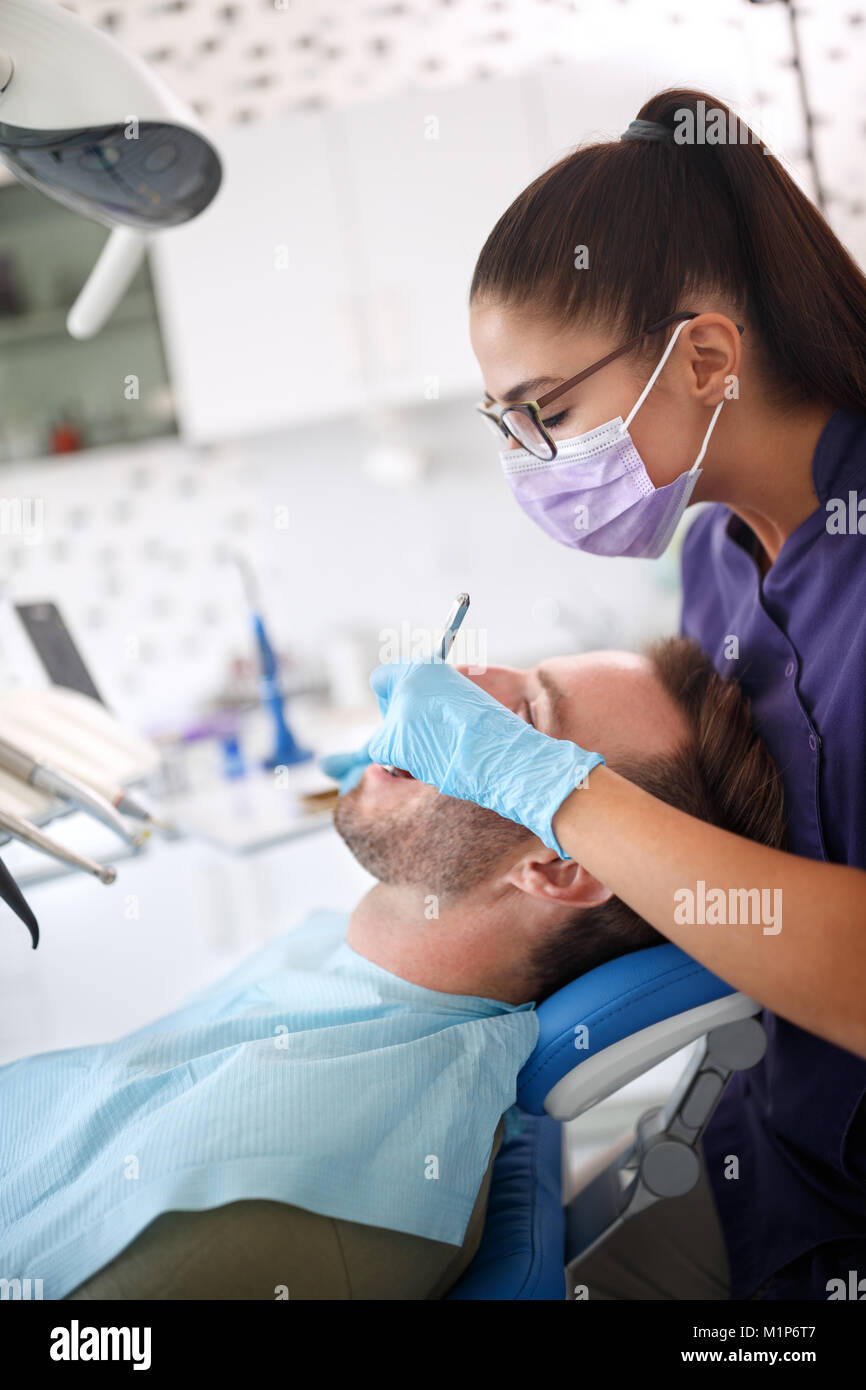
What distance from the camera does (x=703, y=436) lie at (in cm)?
100

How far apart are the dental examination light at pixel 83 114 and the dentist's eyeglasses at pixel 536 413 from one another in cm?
37

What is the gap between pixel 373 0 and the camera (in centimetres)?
287

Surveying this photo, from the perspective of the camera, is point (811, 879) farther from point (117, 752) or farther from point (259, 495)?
point (259, 495)

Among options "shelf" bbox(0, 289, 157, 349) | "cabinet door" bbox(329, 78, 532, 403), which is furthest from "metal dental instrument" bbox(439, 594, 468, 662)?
"shelf" bbox(0, 289, 157, 349)

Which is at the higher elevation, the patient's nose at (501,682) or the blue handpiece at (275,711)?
the patient's nose at (501,682)

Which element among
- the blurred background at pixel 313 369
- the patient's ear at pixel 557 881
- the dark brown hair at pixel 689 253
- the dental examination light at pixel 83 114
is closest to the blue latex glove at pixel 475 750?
the patient's ear at pixel 557 881

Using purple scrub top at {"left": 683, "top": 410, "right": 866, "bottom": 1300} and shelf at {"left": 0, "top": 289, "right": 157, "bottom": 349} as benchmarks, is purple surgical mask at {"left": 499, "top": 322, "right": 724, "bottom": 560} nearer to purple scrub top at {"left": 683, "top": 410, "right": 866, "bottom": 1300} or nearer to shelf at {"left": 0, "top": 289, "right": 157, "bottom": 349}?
purple scrub top at {"left": 683, "top": 410, "right": 866, "bottom": 1300}

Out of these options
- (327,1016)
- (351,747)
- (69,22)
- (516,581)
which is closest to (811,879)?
(327,1016)

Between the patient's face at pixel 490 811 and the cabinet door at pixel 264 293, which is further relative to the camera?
the cabinet door at pixel 264 293

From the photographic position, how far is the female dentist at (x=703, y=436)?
36.8 inches

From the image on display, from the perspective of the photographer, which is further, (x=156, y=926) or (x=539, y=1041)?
(x=156, y=926)

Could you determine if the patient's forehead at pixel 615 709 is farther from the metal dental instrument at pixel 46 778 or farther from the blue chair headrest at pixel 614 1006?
the metal dental instrument at pixel 46 778

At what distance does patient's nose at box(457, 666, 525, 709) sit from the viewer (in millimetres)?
1145

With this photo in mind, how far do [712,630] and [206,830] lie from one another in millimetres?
986
